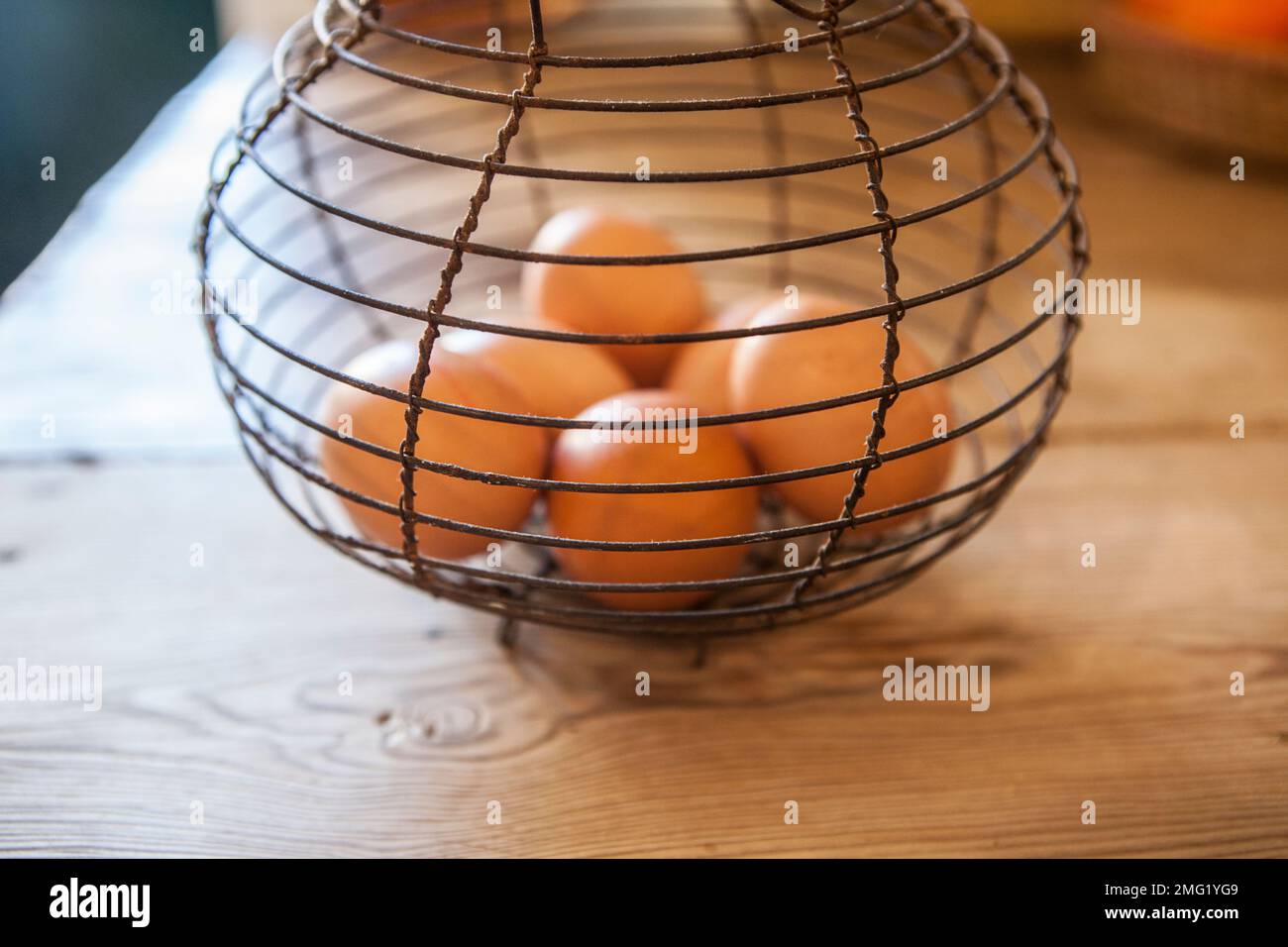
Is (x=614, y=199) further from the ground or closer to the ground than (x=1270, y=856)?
further from the ground

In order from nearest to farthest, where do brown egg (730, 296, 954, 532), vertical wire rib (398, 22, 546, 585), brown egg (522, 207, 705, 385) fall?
vertical wire rib (398, 22, 546, 585), brown egg (730, 296, 954, 532), brown egg (522, 207, 705, 385)

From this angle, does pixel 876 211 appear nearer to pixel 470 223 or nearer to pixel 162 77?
pixel 470 223

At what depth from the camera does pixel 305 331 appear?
0.76 meters

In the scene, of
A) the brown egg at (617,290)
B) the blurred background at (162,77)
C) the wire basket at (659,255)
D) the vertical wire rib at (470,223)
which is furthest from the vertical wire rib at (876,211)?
the blurred background at (162,77)

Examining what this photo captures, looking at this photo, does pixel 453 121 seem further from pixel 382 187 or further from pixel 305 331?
pixel 305 331

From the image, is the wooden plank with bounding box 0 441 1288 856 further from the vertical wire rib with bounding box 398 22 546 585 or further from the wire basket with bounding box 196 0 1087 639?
the vertical wire rib with bounding box 398 22 546 585

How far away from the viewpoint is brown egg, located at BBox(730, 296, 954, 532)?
0.49 metres

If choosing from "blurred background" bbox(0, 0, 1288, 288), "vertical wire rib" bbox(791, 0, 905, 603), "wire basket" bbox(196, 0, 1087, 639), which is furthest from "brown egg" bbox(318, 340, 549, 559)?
"blurred background" bbox(0, 0, 1288, 288)

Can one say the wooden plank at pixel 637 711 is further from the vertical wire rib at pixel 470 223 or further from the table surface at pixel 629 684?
the vertical wire rib at pixel 470 223

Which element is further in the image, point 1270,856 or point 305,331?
point 305,331
